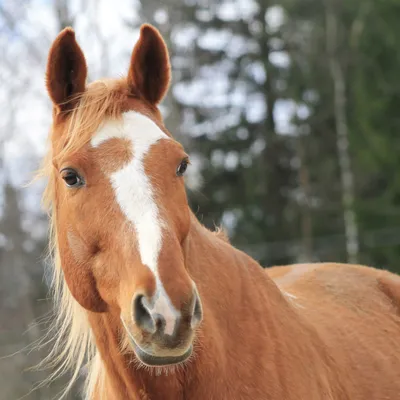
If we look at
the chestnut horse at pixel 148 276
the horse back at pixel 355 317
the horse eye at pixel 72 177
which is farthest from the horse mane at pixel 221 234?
the horse eye at pixel 72 177

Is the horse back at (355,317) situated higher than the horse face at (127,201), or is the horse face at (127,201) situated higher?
the horse face at (127,201)

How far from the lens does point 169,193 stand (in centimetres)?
214

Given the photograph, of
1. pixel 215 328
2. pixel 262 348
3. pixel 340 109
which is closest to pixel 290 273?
pixel 262 348

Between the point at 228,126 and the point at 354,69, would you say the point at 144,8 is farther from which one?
the point at 354,69

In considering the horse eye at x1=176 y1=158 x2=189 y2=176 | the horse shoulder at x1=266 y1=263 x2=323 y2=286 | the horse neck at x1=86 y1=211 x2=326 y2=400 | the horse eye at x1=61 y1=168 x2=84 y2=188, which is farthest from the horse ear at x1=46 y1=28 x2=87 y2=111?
the horse shoulder at x1=266 y1=263 x2=323 y2=286

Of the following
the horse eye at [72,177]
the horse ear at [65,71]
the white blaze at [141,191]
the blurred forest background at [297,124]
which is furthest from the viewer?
the blurred forest background at [297,124]

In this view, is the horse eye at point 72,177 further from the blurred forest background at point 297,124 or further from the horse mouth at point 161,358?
the blurred forest background at point 297,124

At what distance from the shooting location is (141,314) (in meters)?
1.86

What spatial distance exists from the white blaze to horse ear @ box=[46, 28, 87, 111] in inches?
12.2

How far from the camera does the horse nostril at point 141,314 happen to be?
6.04ft

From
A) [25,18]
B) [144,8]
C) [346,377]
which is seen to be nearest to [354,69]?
[144,8]

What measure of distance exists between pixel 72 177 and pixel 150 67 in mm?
670

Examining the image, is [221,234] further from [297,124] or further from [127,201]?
[297,124]

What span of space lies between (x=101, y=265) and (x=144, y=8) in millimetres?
11100
